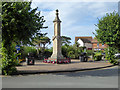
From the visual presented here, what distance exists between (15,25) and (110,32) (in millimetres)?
14775

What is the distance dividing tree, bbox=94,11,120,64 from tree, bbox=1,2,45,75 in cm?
1241

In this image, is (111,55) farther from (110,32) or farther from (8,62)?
(8,62)

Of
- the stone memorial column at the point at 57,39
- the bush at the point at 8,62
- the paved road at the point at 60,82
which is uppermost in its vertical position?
the stone memorial column at the point at 57,39

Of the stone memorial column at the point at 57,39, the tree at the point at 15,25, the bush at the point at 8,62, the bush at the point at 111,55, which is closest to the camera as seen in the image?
the tree at the point at 15,25

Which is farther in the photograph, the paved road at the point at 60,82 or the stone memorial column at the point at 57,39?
the stone memorial column at the point at 57,39

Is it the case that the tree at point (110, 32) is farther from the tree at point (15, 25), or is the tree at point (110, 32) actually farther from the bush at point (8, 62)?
the bush at point (8, 62)

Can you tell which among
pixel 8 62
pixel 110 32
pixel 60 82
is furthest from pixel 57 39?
pixel 60 82

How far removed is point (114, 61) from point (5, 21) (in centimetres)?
1491

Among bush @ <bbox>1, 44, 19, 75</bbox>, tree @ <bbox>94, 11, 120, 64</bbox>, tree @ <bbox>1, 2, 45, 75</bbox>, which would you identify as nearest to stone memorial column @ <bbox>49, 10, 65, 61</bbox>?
tree @ <bbox>94, 11, 120, 64</bbox>

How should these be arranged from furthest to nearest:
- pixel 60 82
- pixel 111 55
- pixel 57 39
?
1. pixel 57 39
2. pixel 111 55
3. pixel 60 82

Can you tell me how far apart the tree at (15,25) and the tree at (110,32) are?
12407 mm

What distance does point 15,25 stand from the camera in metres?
9.62

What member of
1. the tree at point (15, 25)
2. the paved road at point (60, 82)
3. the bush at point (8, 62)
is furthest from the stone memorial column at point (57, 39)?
the paved road at point (60, 82)

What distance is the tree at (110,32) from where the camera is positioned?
19875 mm
